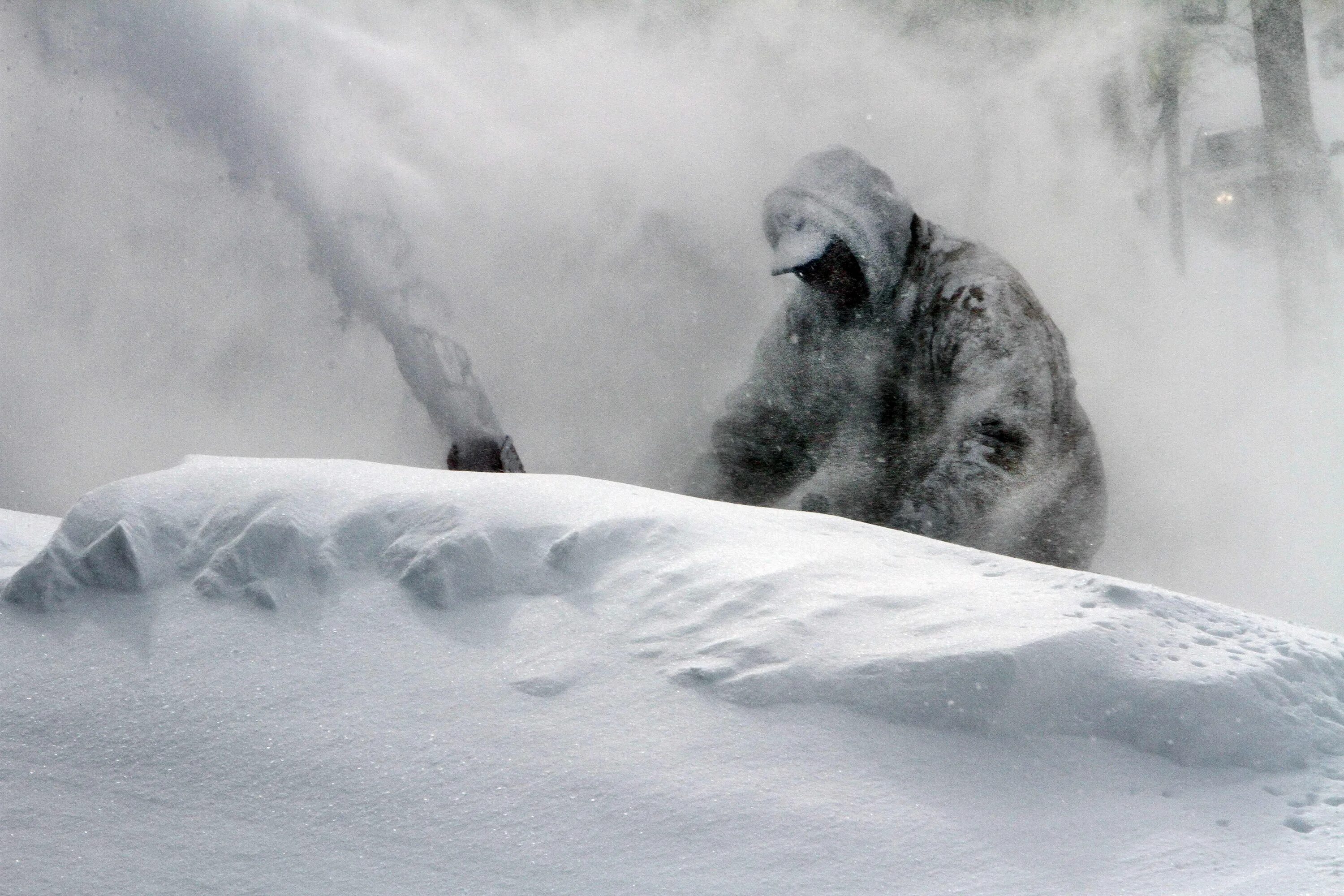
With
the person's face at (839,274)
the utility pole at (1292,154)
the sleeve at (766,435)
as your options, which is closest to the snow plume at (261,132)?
the sleeve at (766,435)

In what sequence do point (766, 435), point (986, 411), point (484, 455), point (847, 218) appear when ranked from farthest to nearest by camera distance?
point (484, 455) → point (766, 435) → point (847, 218) → point (986, 411)

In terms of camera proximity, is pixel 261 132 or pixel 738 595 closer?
pixel 738 595

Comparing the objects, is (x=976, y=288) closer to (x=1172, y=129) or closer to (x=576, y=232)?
(x=576, y=232)

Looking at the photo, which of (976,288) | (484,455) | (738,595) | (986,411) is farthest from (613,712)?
(484,455)

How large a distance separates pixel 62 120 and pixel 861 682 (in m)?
2.92

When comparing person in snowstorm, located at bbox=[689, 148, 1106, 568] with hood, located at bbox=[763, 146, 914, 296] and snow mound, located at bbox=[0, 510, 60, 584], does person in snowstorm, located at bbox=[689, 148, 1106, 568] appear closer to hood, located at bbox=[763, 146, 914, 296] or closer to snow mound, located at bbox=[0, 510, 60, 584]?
hood, located at bbox=[763, 146, 914, 296]

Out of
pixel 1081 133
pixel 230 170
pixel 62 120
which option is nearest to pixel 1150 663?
pixel 230 170

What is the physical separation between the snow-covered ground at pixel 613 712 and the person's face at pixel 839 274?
4.65 ft

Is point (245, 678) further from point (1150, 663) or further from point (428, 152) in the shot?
point (428, 152)

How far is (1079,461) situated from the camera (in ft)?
7.80

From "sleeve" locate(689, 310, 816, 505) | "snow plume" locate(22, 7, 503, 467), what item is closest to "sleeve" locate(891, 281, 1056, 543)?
"sleeve" locate(689, 310, 816, 505)

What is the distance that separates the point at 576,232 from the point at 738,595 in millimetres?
2787

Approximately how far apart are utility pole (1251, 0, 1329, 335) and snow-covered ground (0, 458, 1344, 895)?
3757 millimetres

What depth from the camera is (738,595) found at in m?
0.99
